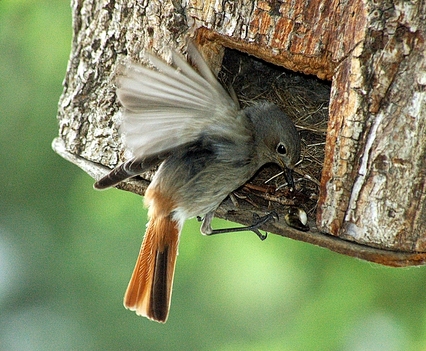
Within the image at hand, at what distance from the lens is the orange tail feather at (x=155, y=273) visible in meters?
4.31

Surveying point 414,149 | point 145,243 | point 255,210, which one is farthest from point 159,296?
point 414,149

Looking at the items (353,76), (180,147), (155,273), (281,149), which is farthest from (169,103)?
(155,273)

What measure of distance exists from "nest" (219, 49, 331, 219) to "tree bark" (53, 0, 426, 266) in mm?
490

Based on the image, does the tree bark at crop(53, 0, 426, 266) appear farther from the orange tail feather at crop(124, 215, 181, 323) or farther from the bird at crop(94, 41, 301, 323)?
the orange tail feather at crop(124, 215, 181, 323)

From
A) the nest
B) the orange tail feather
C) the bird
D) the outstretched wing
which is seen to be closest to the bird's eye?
the bird

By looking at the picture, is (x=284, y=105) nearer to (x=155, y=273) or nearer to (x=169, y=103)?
(x=155, y=273)

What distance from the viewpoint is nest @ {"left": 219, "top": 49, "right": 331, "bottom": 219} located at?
4449 mm

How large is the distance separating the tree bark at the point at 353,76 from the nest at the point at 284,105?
1.61 ft

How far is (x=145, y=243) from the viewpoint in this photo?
439 cm

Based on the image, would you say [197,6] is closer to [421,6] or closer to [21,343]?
[421,6]

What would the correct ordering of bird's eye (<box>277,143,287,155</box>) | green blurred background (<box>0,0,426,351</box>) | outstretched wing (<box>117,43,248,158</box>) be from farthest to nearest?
green blurred background (<box>0,0,426,351</box>), bird's eye (<box>277,143,287,155</box>), outstretched wing (<box>117,43,248,158</box>)

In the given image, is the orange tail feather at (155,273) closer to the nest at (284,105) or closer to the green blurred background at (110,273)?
the nest at (284,105)

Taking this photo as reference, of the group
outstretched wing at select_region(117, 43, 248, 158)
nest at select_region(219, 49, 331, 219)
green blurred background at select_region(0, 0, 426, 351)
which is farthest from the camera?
green blurred background at select_region(0, 0, 426, 351)

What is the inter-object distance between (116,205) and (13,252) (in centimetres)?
106
